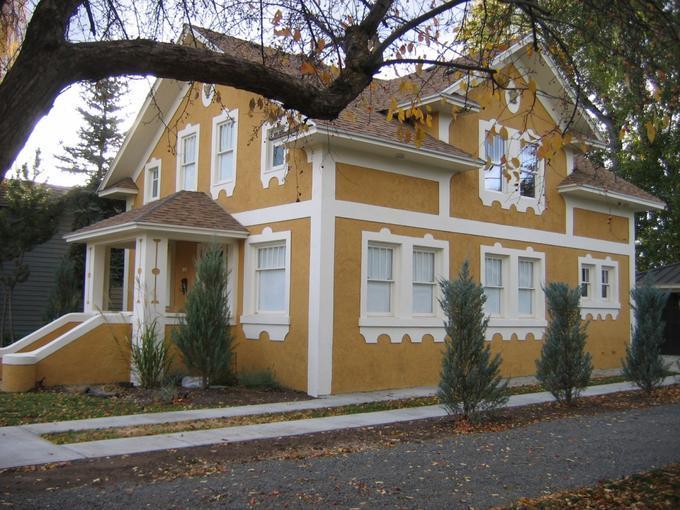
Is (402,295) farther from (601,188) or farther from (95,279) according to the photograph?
(95,279)

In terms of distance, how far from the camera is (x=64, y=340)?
14.6m

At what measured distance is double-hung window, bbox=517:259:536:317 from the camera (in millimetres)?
18062

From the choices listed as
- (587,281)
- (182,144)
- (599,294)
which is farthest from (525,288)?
(182,144)

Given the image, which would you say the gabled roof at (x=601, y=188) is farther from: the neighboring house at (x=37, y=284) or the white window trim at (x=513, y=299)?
the neighboring house at (x=37, y=284)

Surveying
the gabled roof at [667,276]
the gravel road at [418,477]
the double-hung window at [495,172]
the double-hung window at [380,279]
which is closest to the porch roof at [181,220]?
the double-hung window at [380,279]

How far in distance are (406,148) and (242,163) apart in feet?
13.6

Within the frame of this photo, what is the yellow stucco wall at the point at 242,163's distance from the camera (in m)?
14.4

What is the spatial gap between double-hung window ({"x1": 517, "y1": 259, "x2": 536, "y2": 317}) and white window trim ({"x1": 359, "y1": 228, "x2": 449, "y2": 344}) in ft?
10.1

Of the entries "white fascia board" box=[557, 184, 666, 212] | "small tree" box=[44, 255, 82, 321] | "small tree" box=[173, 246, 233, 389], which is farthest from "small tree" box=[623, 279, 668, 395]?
"small tree" box=[44, 255, 82, 321]

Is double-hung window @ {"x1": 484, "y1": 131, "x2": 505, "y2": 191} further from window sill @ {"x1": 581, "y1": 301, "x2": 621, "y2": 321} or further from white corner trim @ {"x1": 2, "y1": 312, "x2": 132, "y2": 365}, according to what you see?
white corner trim @ {"x1": 2, "y1": 312, "x2": 132, "y2": 365}

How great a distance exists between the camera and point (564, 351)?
1285cm

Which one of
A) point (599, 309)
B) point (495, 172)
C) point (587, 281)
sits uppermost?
point (495, 172)

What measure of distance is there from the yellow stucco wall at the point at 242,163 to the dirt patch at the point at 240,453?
5.67m

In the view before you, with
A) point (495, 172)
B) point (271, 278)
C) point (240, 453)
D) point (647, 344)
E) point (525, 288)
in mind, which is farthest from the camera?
point (525, 288)
